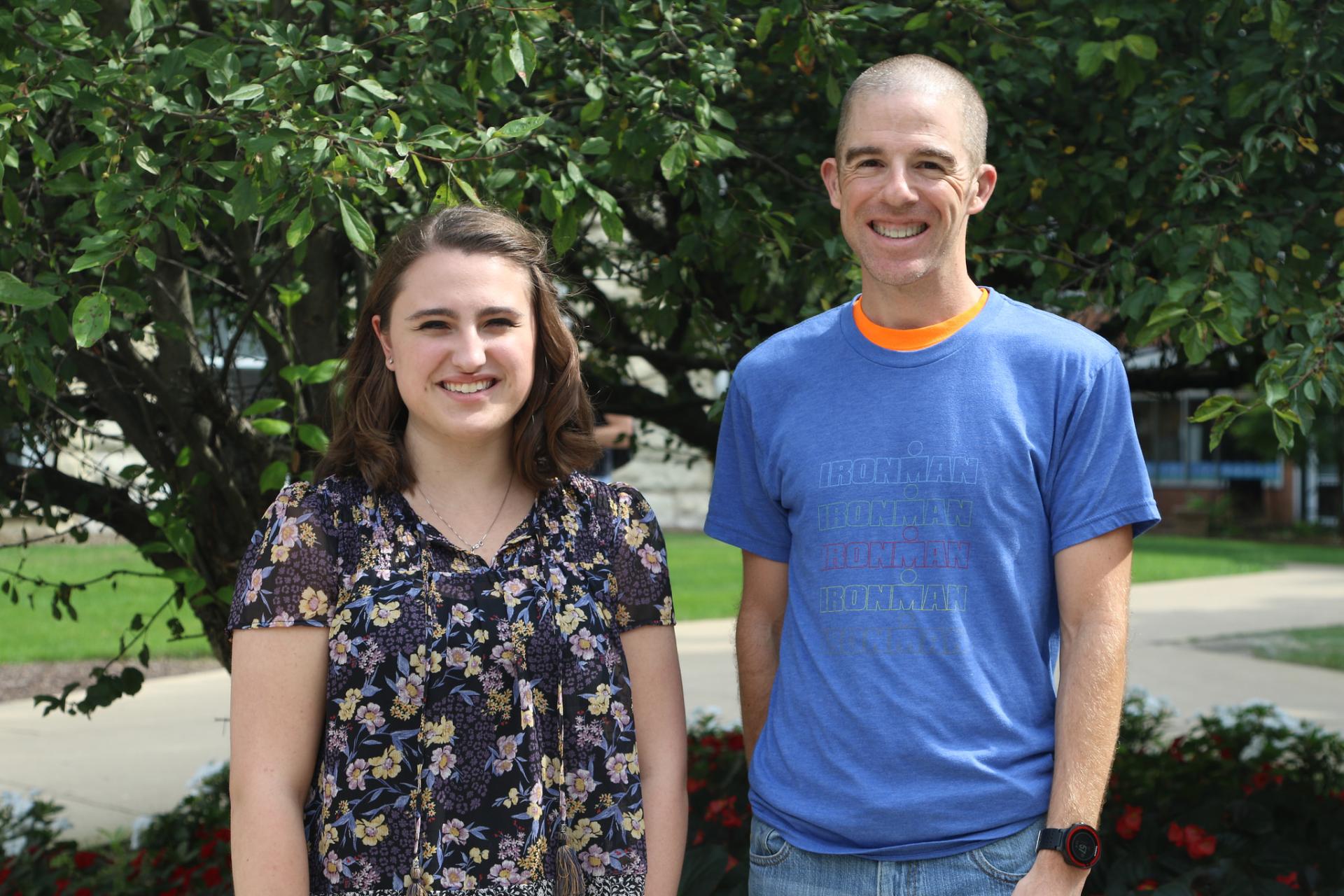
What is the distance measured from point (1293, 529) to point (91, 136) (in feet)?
81.7

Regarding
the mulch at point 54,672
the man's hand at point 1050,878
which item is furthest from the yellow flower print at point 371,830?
the mulch at point 54,672

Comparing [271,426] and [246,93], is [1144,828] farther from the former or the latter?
[246,93]

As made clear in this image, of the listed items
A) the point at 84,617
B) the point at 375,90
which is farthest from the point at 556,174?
the point at 84,617

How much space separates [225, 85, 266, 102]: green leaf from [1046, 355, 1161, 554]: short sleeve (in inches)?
55.2

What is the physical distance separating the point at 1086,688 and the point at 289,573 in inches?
43.3

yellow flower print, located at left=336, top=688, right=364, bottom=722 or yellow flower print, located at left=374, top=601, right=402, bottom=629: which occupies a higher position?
yellow flower print, located at left=374, top=601, right=402, bottom=629

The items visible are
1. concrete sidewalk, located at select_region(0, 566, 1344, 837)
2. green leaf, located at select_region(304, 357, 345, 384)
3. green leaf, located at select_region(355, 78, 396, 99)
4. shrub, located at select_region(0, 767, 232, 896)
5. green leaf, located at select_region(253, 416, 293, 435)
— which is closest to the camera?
green leaf, located at select_region(355, 78, 396, 99)

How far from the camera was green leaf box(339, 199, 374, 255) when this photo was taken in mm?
2189

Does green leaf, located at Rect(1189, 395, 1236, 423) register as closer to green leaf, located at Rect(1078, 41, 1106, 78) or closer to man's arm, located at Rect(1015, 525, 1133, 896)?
man's arm, located at Rect(1015, 525, 1133, 896)

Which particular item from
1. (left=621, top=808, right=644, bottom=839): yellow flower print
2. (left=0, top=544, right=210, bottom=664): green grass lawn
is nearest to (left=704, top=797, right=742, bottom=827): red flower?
(left=621, top=808, right=644, bottom=839): yellow flower print

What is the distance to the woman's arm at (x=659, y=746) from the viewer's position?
1.98 metres

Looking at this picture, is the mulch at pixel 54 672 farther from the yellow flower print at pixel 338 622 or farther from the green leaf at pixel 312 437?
the yellow flower print at pixel 338 622

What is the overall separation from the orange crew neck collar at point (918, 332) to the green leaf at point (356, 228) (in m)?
0.83

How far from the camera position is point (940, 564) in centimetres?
190
